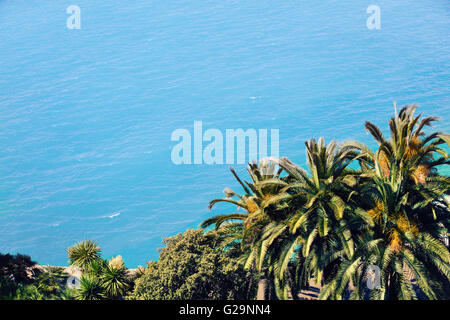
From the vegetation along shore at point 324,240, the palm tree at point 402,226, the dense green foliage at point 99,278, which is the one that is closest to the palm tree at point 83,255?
the dense green foliage at point 99,278

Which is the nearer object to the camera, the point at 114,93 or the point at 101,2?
the point at 114,93

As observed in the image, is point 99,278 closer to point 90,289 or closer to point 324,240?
point 90,289

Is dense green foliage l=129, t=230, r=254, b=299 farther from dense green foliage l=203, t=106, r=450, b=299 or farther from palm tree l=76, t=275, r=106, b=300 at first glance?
palm tree l=76, t=275, r=106, b=300

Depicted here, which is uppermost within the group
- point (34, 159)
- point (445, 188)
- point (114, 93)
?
point (114, 93)

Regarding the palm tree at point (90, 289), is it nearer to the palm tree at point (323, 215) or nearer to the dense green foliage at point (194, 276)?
the dense green foliage at point (194, 276)
